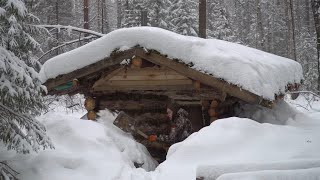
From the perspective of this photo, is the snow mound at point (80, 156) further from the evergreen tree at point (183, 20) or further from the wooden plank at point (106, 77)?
the evergreen tree at point (183, 20)

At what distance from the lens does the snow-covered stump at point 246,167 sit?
13.9 feet

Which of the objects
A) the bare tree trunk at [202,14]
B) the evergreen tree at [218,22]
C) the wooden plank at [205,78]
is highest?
the bare tree trunk at [202,14]

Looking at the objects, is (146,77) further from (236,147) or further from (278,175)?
(278,175)

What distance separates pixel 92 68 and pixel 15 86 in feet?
11.8

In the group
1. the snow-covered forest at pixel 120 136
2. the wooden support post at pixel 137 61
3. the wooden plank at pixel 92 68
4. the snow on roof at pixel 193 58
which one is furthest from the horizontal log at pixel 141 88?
the snow on roof at pixel 193 58

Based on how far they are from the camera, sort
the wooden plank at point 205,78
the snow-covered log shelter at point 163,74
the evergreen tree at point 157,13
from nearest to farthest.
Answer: the wooden plank at point 205,78 → the snow-covered log shelter at point 163,74 → the evergreen tree at point 157,13

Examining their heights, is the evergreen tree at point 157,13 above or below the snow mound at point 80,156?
above

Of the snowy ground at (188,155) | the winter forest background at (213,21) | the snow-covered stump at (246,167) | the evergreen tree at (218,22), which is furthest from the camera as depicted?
the evergreen tree at (218,22)

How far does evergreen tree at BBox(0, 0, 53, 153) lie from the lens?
5020 mm

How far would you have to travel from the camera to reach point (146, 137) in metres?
9.38

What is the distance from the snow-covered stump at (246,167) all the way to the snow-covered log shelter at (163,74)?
2.66m

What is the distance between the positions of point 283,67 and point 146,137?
3963mm

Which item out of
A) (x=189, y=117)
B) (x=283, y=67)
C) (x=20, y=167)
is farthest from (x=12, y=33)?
(x=283, y=67)

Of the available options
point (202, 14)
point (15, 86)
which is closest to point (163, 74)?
point (15, 86)
